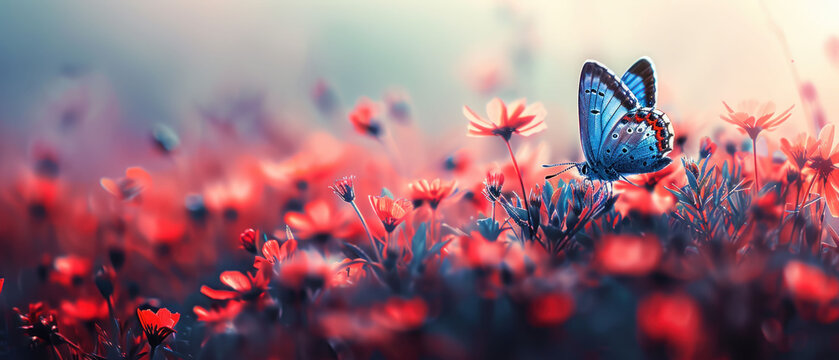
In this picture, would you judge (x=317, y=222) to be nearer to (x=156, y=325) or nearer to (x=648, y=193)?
(x=156, y=325)

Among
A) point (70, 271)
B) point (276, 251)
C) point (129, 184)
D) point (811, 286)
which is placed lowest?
point (811, 286)

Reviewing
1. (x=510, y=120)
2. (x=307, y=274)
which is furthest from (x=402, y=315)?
(x=510, y=120)

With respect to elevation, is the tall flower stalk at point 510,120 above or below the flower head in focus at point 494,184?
above

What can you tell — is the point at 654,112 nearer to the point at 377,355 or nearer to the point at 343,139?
the point at 377,355

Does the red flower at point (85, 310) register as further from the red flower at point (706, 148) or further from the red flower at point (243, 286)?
the red flower at point (706, 148)

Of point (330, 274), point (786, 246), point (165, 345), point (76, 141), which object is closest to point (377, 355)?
point (330, 274)

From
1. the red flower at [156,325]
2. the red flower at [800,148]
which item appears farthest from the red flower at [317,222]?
the red flower at [800,148]
